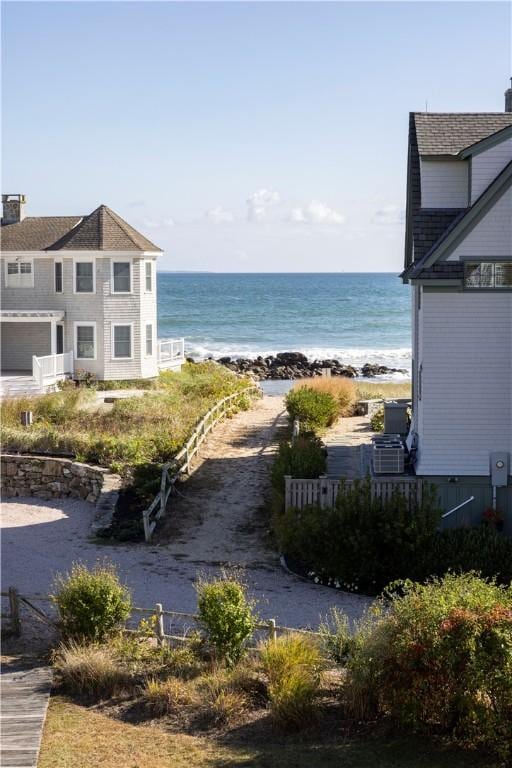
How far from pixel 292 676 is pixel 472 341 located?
9.06 metres

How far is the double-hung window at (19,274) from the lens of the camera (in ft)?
141

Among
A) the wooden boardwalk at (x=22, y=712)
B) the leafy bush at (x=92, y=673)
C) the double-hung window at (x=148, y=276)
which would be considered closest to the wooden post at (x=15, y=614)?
the wooden boardwalk at (x=22, y=712)

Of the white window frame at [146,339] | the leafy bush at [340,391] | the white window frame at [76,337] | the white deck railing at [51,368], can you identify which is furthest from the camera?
the white window frame at [146,339]

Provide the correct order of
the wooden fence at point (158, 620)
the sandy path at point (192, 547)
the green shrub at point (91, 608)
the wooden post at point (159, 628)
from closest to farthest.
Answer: the wooden fence at point (158, 620) → the wooden post at point (159, 628) → the green shrub at point (91, 608) → the sandy path at point (192, 547)

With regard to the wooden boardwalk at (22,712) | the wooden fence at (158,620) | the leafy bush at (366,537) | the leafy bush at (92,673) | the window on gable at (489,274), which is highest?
the window on gable at (489,274)

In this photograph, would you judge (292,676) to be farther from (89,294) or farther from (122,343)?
(89,294)

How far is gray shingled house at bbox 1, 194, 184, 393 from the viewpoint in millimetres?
41594

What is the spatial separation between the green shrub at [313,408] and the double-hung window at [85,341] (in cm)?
1136

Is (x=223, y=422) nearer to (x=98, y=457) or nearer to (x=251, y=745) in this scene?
(x=98, y=457)

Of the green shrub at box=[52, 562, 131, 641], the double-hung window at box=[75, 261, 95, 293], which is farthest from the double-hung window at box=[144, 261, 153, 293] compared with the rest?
the green shrub at box=[52, 562, 131, 641]

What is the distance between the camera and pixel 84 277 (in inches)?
1654

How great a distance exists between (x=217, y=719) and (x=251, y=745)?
762mm

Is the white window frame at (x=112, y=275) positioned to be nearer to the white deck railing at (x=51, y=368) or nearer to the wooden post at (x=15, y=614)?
the white deck railing at (x=51, y=368)

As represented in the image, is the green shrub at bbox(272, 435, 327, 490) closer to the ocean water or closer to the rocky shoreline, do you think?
the rocky shoreline
